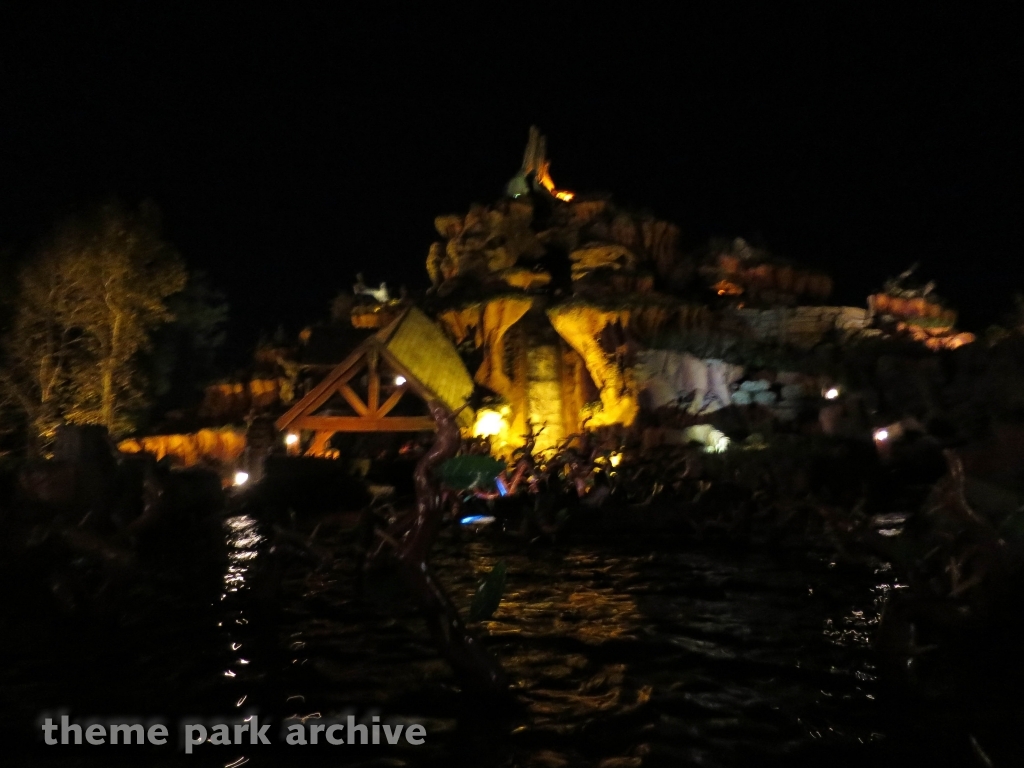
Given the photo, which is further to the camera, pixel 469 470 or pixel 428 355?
pixel 428 355

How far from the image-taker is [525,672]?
249 inches

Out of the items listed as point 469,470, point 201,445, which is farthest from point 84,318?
point 469,470

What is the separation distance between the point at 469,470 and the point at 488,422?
21.9 metres

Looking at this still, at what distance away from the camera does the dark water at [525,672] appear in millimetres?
4887

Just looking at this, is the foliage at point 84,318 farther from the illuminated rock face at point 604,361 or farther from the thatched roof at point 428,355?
the illuminated rock face at point 604,361

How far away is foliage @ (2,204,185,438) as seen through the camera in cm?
2244

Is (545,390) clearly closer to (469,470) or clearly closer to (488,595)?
(488,595)

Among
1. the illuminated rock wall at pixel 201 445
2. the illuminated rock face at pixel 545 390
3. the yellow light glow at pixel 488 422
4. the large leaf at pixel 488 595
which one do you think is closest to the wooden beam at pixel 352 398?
the yellow light glow at pixel 488 422

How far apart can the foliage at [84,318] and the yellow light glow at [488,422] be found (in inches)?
489

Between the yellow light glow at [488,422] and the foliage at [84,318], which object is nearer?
the foliage at [84,318]

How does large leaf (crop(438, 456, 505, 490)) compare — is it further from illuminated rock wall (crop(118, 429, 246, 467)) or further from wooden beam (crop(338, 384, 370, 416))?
illuminated rock wall (crop(118, 429, 246, 467))

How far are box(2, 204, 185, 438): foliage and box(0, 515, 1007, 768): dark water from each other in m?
15.7

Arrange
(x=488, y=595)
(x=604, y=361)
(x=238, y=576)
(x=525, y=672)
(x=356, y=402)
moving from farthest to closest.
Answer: (x=604, y=361) < (x=356, y=402) < (x=238, y=576) < (x=525, y=672) < (x=488, y=595)

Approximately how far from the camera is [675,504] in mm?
16406
